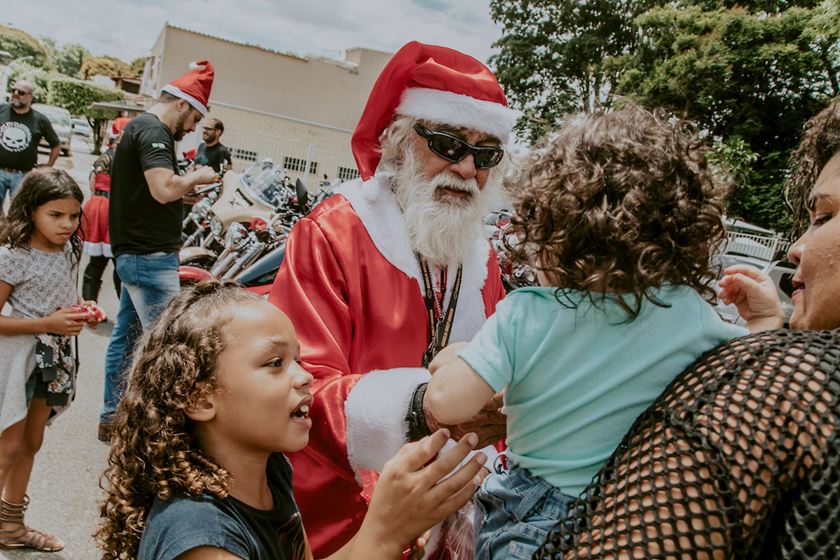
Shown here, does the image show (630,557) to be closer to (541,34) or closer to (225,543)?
(225,543)

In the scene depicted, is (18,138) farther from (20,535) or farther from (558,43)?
(558,43)

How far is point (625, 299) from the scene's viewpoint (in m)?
1.20

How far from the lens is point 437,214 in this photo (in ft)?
7.50

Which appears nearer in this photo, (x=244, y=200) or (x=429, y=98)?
(x=429, y=98)

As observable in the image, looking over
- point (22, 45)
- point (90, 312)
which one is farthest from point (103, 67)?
point (90, 312)

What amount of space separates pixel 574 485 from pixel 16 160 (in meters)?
8.47

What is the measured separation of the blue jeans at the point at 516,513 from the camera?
120cm

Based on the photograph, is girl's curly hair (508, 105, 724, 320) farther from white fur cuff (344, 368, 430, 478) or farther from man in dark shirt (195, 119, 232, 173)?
man in dark shirt (195, 119, 232, 173)

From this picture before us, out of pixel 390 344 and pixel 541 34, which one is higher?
pixel 541 34

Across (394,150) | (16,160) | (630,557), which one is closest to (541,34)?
(16,160)

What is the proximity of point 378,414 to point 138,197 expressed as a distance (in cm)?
307

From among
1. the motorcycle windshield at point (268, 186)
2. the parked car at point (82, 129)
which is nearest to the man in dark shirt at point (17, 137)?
the motorcycle windshield at point (268, 186)

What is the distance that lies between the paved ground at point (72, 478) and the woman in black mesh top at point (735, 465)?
2.59m

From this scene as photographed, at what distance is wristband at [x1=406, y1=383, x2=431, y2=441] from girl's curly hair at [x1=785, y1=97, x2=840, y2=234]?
0.94 m
